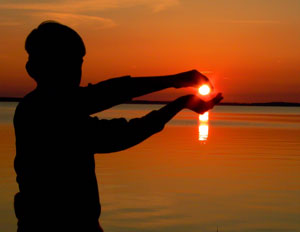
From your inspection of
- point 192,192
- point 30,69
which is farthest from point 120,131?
point 192,192

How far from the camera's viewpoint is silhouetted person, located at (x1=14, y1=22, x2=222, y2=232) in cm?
260

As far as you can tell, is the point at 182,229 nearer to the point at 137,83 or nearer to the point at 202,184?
the point at 202,184

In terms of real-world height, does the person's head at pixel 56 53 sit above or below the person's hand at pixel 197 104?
above

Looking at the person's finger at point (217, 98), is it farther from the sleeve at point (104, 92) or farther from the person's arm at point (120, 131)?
the sleeve at point (104, 92)

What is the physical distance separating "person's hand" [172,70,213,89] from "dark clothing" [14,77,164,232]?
167mm

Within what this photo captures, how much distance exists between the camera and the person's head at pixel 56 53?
2.61m

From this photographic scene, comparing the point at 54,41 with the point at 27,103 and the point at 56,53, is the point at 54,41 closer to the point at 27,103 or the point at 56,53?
the point at 56,53

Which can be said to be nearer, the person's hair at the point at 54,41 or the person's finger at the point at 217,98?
the person's hair at the point at 54,41

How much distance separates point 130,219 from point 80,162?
16.2 m

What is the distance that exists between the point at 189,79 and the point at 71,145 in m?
0.58

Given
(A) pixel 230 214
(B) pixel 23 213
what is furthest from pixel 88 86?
(A) pixel 230 214

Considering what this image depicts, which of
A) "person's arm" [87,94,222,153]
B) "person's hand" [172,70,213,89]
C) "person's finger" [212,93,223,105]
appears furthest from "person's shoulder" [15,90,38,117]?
"person's finger" [212,93,223,105]

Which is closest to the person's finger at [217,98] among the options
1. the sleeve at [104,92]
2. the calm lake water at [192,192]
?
the sleeve at [104,92]

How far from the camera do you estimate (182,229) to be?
1814 cm
